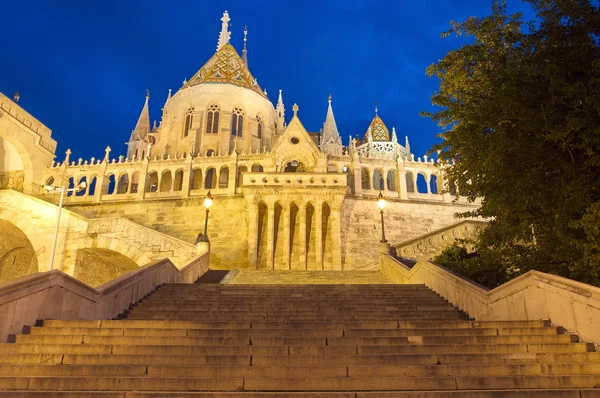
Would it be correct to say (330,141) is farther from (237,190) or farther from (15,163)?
(15,163)

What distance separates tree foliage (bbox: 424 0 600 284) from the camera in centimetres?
919

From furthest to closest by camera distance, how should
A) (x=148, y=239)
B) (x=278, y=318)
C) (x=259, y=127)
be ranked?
(x=259, y=127) → (x=148, y=239) → (x=278, y=318)

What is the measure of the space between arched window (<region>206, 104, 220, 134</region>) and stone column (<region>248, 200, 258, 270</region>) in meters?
15.0

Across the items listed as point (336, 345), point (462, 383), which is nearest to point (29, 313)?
point (336, 345)

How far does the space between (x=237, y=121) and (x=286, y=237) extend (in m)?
17.4

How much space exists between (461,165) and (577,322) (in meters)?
5.42

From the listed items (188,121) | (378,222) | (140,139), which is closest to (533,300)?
(378,222)

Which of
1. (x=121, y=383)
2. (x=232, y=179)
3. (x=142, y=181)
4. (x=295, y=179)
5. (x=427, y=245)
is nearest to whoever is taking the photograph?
(x=121, y=383)

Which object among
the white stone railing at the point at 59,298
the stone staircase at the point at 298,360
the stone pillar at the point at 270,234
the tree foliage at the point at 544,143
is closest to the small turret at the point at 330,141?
the stone pillar at the point at 270,234

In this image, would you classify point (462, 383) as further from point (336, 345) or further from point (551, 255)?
point (551, 255)

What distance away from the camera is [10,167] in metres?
32.9

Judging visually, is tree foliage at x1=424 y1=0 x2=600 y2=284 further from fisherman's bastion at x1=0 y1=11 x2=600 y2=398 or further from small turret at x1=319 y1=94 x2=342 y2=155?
small turret at x1=319 y1=94 x2=342 y2=155

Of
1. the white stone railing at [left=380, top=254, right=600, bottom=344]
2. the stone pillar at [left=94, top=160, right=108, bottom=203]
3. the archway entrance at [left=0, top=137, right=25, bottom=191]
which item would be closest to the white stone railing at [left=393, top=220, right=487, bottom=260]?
the white stone railing at [left=380, top=254, right=600, bottom=344]

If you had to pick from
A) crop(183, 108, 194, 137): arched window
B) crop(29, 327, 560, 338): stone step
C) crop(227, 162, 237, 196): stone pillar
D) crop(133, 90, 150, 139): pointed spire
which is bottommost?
crop(29, 327, 560, 338): stone step
